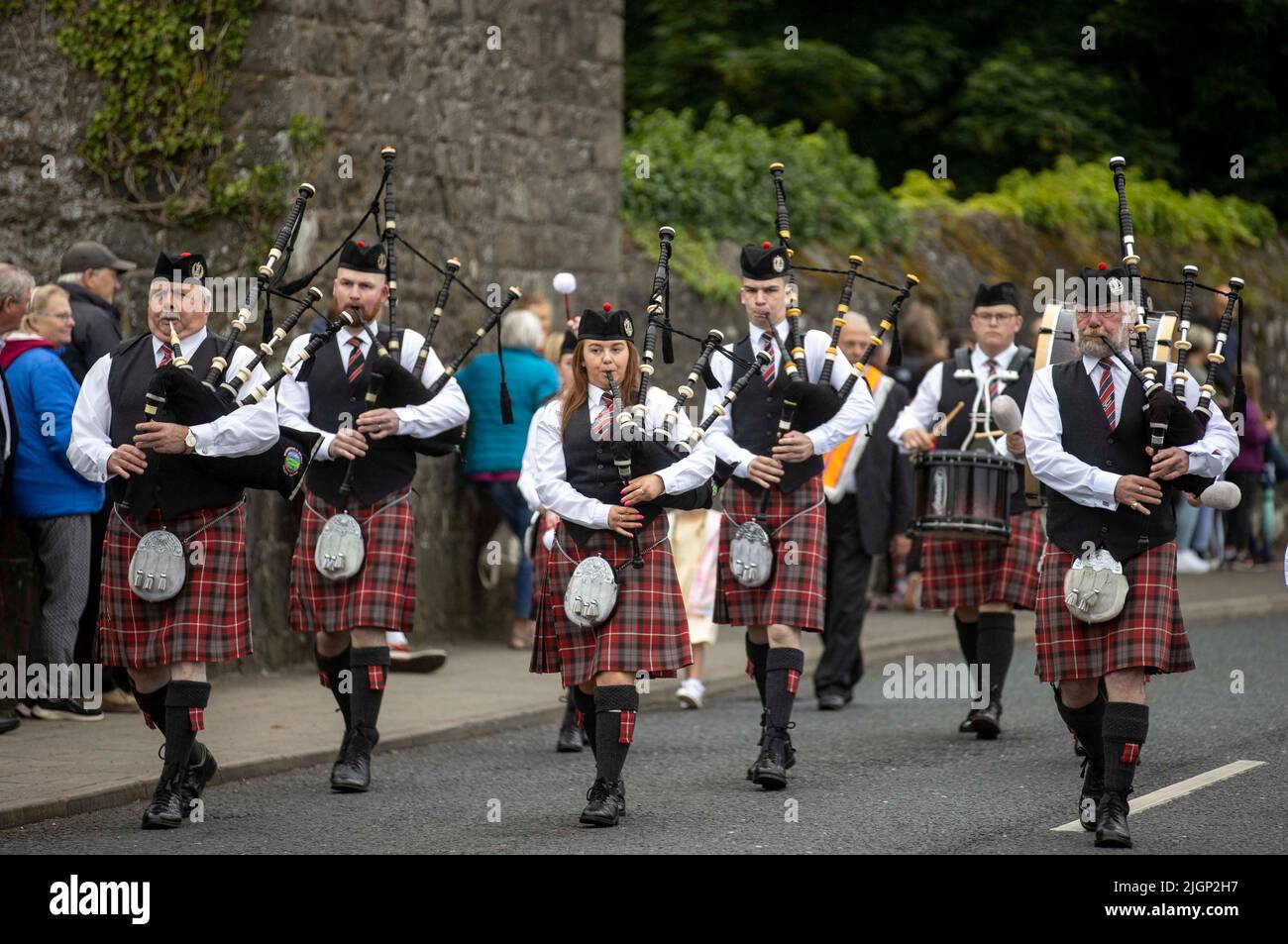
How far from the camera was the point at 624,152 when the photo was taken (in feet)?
48.1

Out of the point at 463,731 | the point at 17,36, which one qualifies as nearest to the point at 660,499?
the point at 463,731

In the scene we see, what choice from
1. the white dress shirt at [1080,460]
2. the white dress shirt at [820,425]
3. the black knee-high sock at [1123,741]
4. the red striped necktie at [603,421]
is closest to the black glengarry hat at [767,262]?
the white dress shirt at [820,425]

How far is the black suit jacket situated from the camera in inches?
406

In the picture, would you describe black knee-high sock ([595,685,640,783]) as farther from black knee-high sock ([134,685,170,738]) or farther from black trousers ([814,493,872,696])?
black trousers ([814,493,872,696])

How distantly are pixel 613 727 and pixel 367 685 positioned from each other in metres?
1.22

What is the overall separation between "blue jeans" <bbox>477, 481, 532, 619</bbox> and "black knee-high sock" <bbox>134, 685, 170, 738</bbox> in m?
4.80

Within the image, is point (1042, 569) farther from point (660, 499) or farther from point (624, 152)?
point (624, 152)

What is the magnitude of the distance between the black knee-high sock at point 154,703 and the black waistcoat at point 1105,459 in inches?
123

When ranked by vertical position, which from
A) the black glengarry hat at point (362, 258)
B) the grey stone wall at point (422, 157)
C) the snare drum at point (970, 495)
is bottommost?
the snare drum at point (970, 495)

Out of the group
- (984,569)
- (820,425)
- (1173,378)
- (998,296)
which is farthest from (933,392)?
(1173,378)

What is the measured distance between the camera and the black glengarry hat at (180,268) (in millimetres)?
7070

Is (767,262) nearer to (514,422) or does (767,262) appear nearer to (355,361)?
(355,361)

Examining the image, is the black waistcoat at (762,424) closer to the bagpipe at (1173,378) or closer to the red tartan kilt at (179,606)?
the bagpipe at (1173,378)

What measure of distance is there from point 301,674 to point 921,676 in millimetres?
3397
